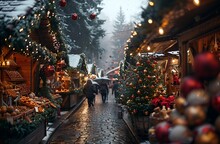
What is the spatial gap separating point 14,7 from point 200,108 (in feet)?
20.9

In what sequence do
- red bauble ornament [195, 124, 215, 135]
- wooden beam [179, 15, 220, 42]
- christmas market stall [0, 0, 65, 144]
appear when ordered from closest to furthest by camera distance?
red bauble ornament [195, 124, 215, 135] → wooden beam [179, 15, 220, 42] → christmas market stall [0, 0, 65, 144]

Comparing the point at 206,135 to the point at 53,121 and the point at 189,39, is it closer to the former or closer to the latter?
the point at 189,39

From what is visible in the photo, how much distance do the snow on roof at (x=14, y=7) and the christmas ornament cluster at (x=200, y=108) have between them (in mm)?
5308

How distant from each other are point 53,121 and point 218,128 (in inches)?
509

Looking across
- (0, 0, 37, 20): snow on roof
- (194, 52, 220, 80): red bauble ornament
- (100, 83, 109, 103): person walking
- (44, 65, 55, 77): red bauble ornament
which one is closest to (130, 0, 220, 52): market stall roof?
(194, 52, 220, 80): red bauble ornament

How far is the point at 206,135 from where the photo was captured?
114 inches

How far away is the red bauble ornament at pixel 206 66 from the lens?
302cm

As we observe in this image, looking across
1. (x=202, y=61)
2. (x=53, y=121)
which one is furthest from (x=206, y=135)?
(x=53, y=121)

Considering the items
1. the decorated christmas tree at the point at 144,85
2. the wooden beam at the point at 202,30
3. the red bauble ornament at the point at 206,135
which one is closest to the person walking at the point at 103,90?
the decorated christmas tree at the point at 144,85

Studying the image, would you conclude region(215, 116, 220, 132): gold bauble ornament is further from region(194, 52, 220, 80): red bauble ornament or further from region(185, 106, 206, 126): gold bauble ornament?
region(194, 52, 220, 80): red bauble ornament

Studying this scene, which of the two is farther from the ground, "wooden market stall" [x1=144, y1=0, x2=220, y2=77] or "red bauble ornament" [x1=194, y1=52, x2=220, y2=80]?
"wooden market stall" [x1=144, y1=0, x2=220, y2=77]

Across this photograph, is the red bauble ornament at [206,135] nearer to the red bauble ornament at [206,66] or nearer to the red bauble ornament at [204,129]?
the red bauble ornament at [204,129]

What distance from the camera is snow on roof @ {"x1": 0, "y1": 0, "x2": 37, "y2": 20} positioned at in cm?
759

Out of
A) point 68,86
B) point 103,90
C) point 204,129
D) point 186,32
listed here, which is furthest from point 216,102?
point 103,90
